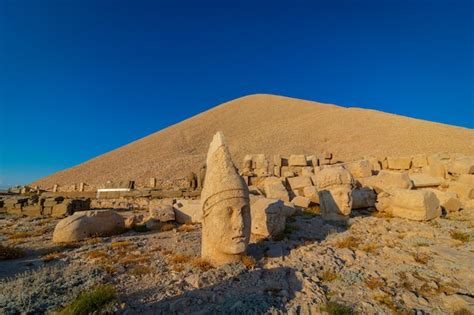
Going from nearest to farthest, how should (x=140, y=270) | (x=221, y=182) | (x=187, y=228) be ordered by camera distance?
(x=140, y=270), (x=221, y=182), (x=187, y=228)

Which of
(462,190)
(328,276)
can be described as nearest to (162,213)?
(328,276)

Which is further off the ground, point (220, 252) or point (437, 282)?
point (220, 252)

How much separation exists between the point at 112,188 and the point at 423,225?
16.5m

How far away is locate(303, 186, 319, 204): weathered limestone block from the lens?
34.2 feet

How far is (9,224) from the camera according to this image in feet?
36.3

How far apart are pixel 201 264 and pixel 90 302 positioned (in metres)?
2.06

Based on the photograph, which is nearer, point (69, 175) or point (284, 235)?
point (284, 235)

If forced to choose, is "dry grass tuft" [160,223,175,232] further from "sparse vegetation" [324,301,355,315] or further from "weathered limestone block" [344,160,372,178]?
"weathered limestone block" [344,160,372,178]

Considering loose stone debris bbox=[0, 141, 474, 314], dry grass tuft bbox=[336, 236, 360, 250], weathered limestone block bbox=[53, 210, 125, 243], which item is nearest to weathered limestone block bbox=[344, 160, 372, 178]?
loose stone debris bbox=[0, 141, 474, 314]

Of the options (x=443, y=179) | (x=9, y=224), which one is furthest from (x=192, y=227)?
(x=443, y=179)

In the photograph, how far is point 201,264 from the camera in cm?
524

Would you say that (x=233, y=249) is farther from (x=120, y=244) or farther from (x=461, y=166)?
(x=461, y=166)

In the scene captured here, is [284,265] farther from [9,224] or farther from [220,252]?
[9,224]

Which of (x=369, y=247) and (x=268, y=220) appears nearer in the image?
(x=369, y=247)
